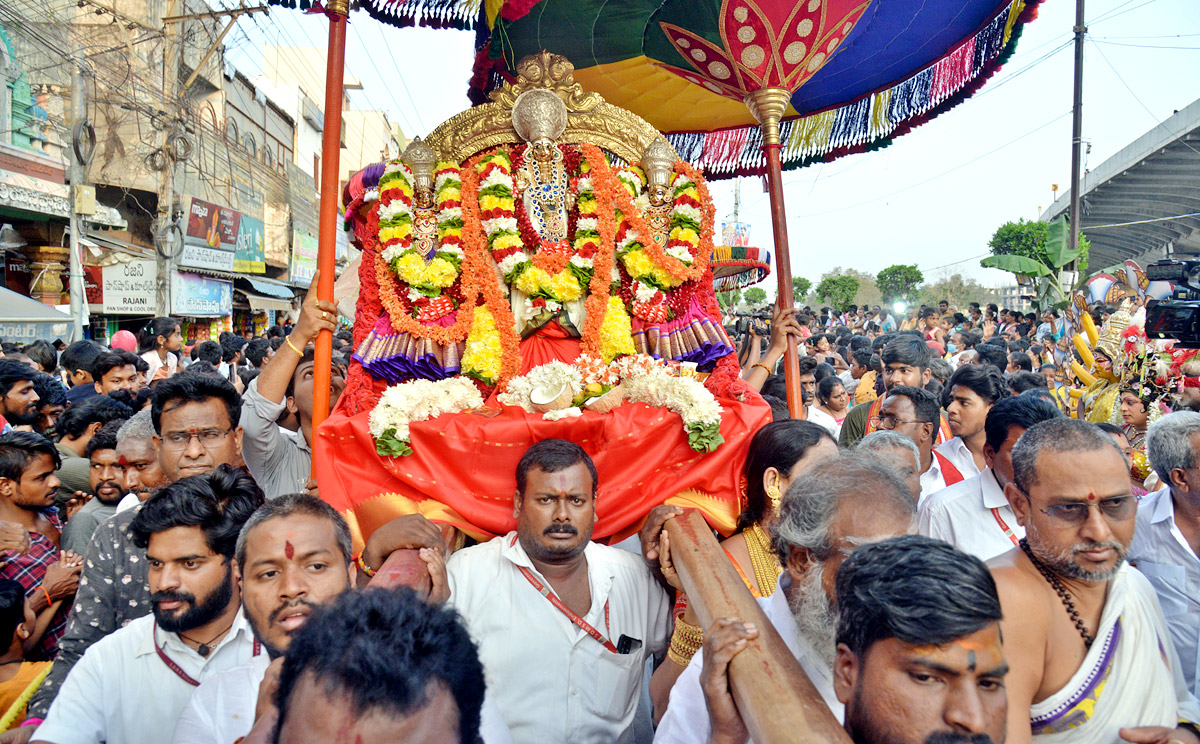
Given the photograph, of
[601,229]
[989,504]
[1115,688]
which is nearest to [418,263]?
[601,229]

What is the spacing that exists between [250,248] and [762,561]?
20.5m

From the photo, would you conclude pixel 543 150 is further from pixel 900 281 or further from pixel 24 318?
pixel 900 281

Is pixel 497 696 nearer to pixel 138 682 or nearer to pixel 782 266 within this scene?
pixel 138 682

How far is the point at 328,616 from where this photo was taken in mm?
1310

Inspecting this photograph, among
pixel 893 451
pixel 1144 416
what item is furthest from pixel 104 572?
pixel 1144 416

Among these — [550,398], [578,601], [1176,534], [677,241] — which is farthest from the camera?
[677,241]

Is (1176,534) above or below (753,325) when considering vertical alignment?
below

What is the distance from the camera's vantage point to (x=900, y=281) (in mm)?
40344

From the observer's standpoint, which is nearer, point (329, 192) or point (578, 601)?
point (578, 601)

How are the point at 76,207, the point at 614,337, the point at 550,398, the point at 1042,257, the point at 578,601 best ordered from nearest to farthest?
the point at 578,601, the point at 550,398, the point at 614,337, the point at 76,207, the point at 1042,257

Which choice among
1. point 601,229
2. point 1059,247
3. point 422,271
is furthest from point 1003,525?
point 1059,247

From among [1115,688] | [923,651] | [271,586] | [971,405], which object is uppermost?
[971,405]

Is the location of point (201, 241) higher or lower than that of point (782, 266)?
higher

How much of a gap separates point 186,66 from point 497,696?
18.9 m
